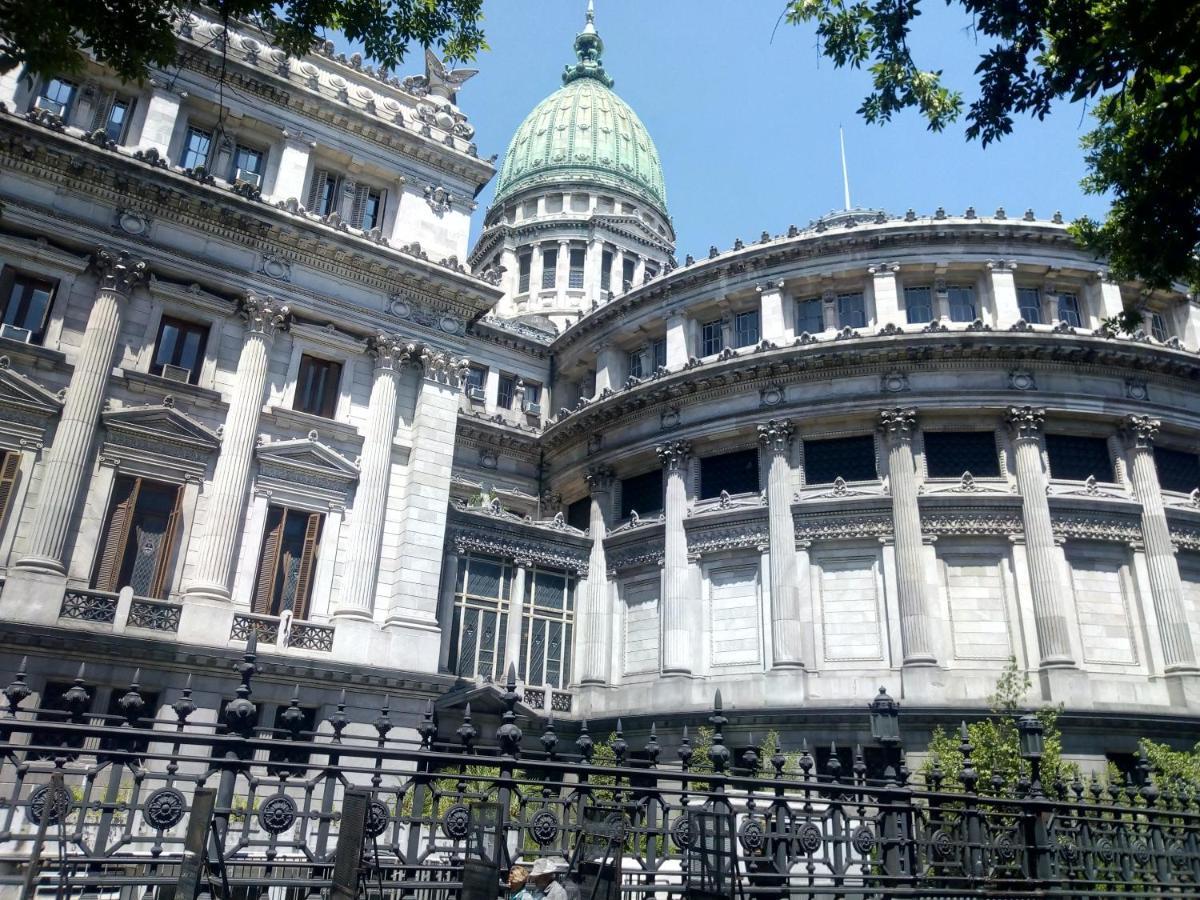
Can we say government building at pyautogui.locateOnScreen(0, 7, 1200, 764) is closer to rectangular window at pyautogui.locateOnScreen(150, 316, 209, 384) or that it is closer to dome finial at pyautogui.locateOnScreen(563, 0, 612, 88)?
rectangular window at pyautogui.locateOnScreen(150, 316, 209, 384)

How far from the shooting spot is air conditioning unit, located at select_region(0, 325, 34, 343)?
22062 mm

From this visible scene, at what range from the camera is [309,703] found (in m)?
23.3

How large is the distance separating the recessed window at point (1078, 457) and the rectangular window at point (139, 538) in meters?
28.5

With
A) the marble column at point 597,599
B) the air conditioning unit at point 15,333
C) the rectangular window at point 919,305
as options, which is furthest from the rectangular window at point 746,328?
the air conditioning unit at point 15,333

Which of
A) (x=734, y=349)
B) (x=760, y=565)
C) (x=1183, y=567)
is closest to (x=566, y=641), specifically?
(x=760, y=565)

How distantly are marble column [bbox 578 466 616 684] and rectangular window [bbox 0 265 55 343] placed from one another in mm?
20511

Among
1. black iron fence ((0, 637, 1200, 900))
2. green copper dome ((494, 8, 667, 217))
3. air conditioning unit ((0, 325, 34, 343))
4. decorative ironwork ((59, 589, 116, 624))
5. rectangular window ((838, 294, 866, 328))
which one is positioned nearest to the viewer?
black iron fence ((0, 637, 1200, 900))

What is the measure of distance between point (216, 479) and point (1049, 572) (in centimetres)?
2577

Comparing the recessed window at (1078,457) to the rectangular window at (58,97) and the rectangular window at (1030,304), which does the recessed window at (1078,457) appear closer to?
the rectangular window at (1030,304)

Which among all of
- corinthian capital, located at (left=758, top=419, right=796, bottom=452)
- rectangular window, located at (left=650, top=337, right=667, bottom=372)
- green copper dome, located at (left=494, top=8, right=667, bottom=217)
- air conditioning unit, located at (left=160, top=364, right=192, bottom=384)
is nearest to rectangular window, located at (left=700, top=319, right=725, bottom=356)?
rectangular window, located at (left=650, top=337, right=667, bottom=372)

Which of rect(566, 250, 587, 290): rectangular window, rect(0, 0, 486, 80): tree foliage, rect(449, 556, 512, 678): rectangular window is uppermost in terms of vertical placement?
rect(566, 250, 587, 290): rectangular window

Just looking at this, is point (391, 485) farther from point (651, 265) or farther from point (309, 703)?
point (651, 265)

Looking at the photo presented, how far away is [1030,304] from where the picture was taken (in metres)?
33.1

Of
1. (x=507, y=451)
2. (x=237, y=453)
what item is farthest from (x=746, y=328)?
(x=237, y=453)
